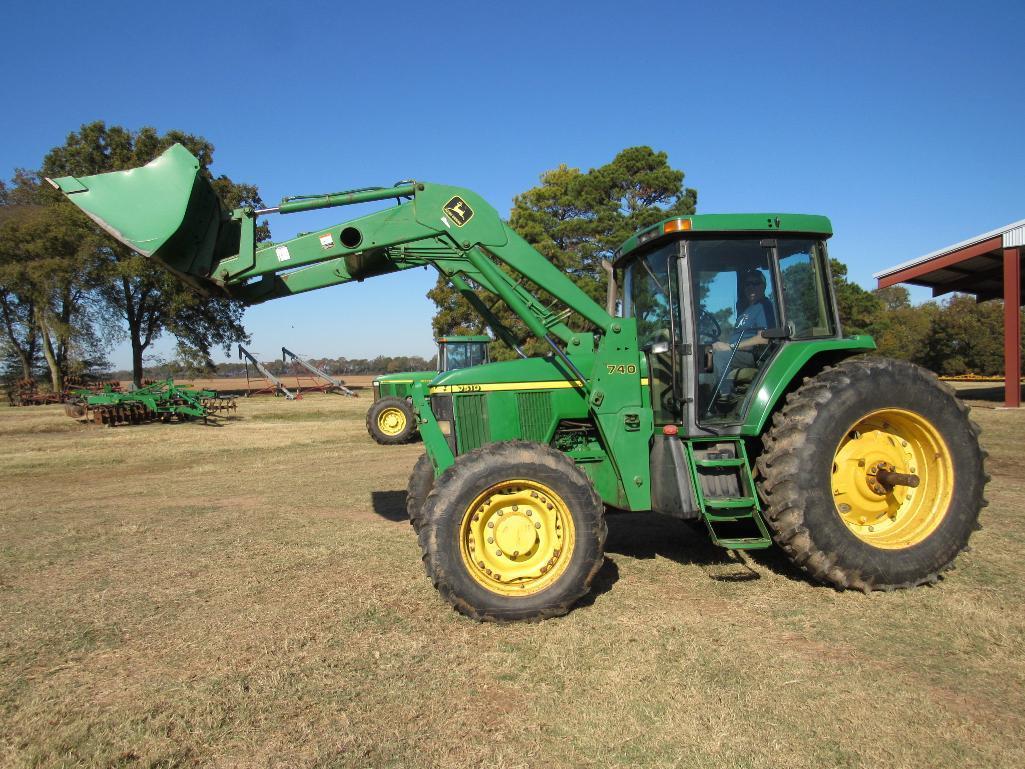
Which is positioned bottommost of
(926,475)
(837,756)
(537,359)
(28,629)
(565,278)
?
(837,756)

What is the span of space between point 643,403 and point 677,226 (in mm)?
1235

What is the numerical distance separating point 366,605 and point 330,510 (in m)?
3.13

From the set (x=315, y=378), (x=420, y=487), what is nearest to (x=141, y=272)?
(x=315, y=378)

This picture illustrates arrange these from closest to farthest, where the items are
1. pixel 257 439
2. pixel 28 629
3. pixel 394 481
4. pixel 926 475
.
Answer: pixel 28 629, pixel 926 475, pixel 394 481, pixel 257 439

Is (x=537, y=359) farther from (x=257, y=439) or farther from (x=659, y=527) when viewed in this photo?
(x=257, y=439)

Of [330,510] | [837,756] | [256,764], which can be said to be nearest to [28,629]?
[256,764]

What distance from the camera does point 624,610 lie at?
3971 millimetres

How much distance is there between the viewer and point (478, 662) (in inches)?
131

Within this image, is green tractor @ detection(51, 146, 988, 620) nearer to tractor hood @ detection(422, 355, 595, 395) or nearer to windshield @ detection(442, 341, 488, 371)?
tractor hood @ detection(422, 355, 595, 395)

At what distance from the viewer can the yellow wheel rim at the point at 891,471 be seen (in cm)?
434

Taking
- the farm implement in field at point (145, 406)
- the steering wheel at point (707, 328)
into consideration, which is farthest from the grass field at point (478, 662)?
the farm implement in field at point (145, 406)

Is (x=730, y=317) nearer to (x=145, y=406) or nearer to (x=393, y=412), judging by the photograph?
(x=393, y=412)

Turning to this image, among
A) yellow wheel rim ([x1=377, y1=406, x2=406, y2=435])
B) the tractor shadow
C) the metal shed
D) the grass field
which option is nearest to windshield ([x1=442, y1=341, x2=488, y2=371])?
yellow wheel rim ([x1=377, y1=406, x2=406, y2=435])

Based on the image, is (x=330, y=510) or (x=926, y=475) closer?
(x=926, y=475)
